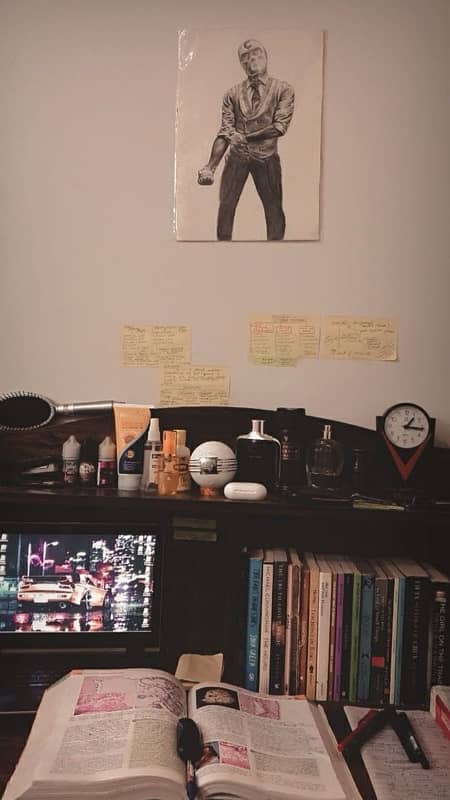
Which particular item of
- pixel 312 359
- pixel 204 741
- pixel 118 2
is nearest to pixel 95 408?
pixel 312 359

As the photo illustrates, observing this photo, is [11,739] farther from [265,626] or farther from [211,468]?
[211,468]

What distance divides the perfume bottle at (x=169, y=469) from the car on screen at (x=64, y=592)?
0.90 ft

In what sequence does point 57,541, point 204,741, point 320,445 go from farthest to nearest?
1. point 320,445
2. point 57,541
3. point 204,741

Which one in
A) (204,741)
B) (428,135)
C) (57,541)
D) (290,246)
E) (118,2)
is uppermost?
(118,2)

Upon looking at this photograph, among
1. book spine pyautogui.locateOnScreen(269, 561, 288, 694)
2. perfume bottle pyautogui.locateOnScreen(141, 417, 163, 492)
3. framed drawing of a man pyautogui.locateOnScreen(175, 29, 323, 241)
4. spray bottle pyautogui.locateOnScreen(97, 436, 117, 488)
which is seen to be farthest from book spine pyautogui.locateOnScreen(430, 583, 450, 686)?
framed drawing of a man pyautogui.locateOnScreen(175, 29, 323, 241)

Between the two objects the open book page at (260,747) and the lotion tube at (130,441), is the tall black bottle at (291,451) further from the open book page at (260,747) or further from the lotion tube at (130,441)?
the open book page at (260,747)

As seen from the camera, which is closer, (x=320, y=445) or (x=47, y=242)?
(x=320, y=445)

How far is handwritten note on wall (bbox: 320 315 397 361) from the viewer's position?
159 centimetres

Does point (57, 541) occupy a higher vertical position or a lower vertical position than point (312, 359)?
lower

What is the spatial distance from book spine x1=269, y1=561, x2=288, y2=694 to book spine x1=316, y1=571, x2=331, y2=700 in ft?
0.26

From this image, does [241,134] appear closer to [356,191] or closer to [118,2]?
[356,191]

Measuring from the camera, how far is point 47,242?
5.40 ft

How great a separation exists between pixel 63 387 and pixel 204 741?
99cm

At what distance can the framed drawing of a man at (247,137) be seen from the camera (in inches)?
63.1
